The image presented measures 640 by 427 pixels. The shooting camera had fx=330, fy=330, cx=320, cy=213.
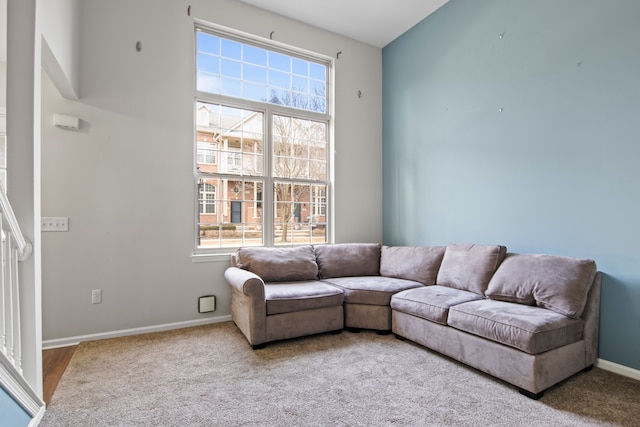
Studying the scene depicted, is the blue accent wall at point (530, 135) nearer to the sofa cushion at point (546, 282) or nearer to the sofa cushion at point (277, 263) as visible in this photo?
the sofa cushion at point (546, 282)

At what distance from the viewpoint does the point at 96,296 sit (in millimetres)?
2928

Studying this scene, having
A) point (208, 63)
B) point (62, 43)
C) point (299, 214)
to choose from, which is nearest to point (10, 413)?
point (62, 43)

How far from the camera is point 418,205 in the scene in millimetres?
3979

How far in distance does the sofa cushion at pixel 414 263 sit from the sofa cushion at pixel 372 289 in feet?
0.34

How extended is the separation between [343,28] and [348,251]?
2.74 m

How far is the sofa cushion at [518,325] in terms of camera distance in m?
1.99

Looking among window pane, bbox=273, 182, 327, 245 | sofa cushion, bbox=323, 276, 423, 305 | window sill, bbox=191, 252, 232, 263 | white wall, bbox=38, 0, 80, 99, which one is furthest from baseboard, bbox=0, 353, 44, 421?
window pane, bbox=273, 182, 327, 245

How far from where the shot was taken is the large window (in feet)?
11.6

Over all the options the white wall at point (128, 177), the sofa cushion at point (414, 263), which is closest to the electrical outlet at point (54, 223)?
the white wall at point (128, 177)

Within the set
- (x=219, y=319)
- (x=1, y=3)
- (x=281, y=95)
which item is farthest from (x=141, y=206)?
(x=281, y=95)

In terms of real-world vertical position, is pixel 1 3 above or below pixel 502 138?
above

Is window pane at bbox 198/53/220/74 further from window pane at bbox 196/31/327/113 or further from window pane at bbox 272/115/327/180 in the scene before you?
window pane at bbox 272/115/327/180

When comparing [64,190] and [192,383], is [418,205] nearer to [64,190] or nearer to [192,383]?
[192,383]

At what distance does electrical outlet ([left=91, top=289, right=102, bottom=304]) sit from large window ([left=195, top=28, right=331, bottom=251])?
964 millimetres
